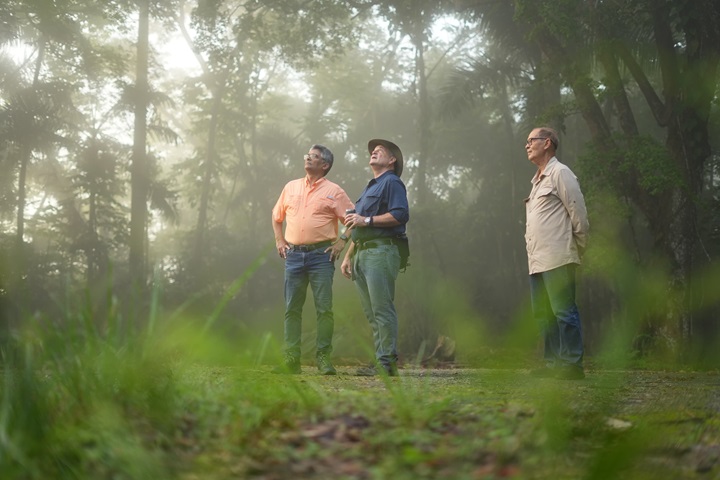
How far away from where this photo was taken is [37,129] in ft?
95.7

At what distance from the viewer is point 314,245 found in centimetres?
855

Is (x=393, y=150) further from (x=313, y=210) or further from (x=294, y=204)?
(x=294, y=204)

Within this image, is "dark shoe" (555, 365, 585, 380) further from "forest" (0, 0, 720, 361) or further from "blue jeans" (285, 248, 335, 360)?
"blue jeans" (285, 248, 335, 360)

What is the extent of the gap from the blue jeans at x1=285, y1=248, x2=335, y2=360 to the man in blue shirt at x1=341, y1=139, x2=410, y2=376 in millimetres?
698

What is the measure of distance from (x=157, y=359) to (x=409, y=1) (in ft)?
54.3

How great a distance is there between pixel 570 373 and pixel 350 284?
25367 millimetres

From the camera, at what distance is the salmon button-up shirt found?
854 cm

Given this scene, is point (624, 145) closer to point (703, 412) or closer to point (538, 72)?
point (538, 72)

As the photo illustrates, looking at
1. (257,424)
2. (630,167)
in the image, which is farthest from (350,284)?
(257,424)

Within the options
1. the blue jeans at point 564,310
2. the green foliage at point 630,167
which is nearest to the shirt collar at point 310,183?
the blue jeans at point 564,310

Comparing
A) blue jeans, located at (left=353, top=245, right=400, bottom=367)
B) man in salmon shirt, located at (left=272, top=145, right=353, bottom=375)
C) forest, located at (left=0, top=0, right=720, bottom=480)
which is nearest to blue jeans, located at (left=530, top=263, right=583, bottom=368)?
forest, located at (left=0, top=0, right=720, bottom=480)

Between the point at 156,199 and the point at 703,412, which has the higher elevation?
the point at 156,199

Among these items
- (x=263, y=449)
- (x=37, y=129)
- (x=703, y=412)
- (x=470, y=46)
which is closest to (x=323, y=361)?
(x=703, y=412)

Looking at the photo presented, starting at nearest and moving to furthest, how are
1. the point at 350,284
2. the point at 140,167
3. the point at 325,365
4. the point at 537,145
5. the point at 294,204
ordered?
the point at 537,145, the point at 325,365, the point at 294,204, the point at 140,167, the point at 350,284
